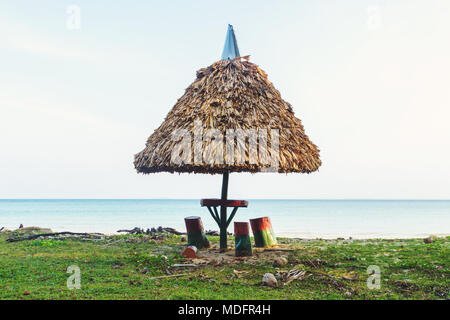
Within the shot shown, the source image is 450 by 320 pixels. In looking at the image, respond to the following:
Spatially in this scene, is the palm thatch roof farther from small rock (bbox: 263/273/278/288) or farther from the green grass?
small rock (bbox: 263/273/278/288)

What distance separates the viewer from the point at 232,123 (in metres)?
8.50

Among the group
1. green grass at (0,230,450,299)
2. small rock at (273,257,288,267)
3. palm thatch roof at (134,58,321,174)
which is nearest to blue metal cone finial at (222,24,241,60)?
palm thatch roof at (134,58,321,174)

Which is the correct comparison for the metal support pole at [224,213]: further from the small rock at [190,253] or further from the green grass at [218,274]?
the green grass at [218,274]

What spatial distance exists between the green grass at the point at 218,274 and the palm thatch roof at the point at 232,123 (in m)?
2.04

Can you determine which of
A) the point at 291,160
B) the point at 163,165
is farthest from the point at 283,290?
the point at 163,165

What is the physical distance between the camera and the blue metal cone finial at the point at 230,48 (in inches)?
398

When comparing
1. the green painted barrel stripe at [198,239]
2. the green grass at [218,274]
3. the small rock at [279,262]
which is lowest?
the green grass at [218,274]

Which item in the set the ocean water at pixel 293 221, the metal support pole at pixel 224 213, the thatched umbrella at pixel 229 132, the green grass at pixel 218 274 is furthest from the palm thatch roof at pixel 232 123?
the ocean water at pixel 293 221

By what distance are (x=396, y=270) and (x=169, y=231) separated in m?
9.54

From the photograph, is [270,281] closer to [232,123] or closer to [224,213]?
[224,213]

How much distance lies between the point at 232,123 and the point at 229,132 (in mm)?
252

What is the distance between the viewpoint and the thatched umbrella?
8156 mm
